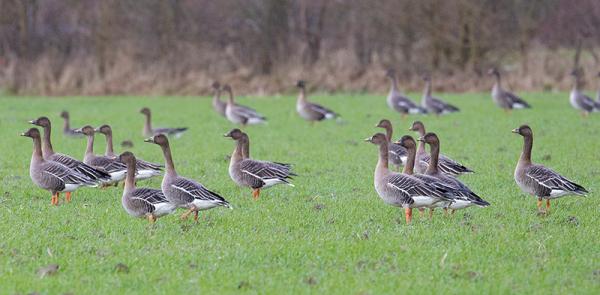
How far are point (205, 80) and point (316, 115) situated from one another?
1400 centimetres

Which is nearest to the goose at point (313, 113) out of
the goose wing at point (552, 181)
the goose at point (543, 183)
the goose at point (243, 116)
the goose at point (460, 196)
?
the goose at point (243, 116)

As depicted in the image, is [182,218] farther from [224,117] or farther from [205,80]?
[205,80]

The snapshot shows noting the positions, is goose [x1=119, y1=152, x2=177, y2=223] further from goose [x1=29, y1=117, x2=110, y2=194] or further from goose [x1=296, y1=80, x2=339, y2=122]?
goose [x1=296, y1=80, x2=339, y2=122]

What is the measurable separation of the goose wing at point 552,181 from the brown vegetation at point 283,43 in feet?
85.3

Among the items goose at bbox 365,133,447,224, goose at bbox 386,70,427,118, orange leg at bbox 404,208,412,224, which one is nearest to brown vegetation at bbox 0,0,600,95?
goose at bbox 386,70,427,118

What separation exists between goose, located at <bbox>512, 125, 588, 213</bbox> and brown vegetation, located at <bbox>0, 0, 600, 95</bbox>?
25.8 meters

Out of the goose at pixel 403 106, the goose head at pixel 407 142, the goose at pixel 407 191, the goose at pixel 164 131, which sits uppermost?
the goose at pixel 403 106

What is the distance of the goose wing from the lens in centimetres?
1122

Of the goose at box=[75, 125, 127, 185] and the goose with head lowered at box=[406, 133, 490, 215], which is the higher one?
the goose with head lowered at box=[406, 133, 490, 215]

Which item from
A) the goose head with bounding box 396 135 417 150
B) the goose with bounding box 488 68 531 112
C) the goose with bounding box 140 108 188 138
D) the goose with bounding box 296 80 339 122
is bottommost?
the goose with bounding box 140 108 188 138

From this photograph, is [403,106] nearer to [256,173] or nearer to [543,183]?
[256,173]

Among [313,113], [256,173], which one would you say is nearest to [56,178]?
[256,173]

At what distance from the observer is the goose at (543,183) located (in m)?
11.2

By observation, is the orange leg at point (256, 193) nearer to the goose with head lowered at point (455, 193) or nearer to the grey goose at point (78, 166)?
the grey goose at point (78, 166)
